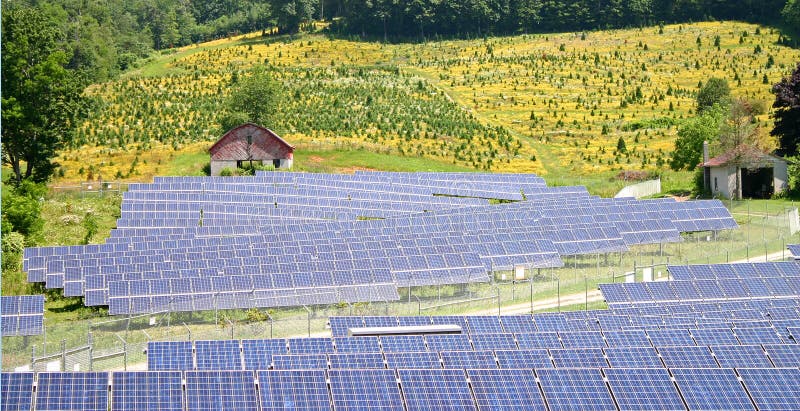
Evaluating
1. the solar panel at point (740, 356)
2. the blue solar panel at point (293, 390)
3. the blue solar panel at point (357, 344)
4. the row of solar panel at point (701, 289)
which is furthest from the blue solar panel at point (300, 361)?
the row of solar panel at point (701, 289)

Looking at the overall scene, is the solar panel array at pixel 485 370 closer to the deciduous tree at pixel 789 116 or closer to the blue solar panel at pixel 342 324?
the blue solar panel at pixel 342 324

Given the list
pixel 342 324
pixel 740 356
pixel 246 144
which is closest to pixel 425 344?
pixel 342 324

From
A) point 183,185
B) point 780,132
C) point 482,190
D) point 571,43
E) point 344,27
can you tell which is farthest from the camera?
point 344,27

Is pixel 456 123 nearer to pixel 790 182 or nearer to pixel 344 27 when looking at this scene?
pixel 790 182

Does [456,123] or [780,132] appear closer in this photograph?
[780,132]

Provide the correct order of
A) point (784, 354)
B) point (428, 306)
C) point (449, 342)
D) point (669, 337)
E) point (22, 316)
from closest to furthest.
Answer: point (784, 354) < point (449, 342) < point (669, 337) < point (22, 316) < point (428, 306)

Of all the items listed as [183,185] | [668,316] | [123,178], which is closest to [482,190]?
[183,185]

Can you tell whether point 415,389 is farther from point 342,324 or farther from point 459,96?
point 459,96
